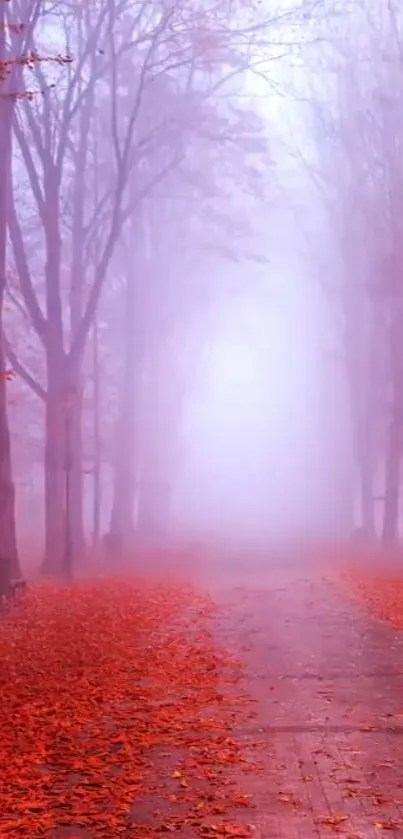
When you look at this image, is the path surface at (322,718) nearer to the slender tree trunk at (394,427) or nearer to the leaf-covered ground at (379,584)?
the leaf-covered ground at (379,584)

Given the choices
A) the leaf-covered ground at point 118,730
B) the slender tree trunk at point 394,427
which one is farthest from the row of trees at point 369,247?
the leaf-covered ground at point 118,730

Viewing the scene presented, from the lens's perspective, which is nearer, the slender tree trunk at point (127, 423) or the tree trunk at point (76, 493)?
the tree trunk at point (76, 493)

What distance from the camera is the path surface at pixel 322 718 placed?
263 inches

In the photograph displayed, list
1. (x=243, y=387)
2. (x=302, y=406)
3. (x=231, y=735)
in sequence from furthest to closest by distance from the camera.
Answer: (x=243, y=387)
(x=302, y=406)
(x=231, y=735)

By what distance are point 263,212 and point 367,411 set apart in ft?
21.3

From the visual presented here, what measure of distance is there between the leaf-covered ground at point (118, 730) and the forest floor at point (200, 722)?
2 centimetres

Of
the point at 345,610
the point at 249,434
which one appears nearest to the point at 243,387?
the point at 249,434

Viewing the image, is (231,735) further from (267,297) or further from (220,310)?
(267,297)

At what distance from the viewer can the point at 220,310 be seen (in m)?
40.4

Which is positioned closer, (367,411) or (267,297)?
(367,411)

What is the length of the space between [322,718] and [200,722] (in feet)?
2.93

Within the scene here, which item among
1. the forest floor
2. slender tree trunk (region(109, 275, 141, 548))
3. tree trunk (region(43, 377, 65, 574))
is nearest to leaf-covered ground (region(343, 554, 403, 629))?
the forest floor

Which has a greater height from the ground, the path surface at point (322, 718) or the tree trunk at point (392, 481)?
the path surface at point (322, 718)

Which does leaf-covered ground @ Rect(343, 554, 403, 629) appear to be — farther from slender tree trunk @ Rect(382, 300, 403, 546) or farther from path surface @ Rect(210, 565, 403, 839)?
slender tree trunk @ Rect(382, 300, 403, 546)
